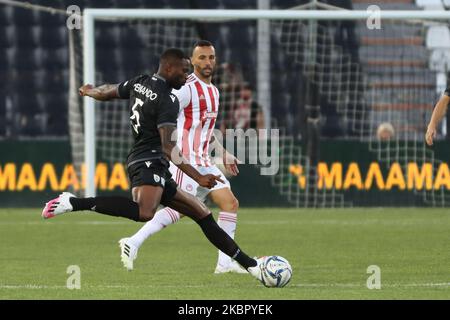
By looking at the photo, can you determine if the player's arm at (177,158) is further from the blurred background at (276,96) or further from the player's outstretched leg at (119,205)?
the blurred background at (276,96)

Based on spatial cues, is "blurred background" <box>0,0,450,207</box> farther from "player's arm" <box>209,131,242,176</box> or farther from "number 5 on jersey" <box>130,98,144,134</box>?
"number 5 on jersey" <box>130,98,144,134</box>

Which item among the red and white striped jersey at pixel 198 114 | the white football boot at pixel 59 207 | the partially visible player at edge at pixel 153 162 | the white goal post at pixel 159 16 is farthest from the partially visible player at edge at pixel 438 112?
the white goal post at pixel 159 16

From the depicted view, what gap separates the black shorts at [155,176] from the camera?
10.3 metres

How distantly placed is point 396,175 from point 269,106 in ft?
7.54

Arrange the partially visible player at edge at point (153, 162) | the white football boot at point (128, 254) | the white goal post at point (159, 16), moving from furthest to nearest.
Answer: the white goal post at point (159, 16), the white football boot at point (128, 254), the partially visible player at edge at point (153, 162)

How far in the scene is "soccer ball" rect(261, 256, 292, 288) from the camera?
9.70m

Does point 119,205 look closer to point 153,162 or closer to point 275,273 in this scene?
point 153,162

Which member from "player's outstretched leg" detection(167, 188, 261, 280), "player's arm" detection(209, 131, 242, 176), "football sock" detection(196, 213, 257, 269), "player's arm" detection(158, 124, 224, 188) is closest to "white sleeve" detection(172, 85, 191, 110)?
"player's arm" detection(209, 131, 242, 176)

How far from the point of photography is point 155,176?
10.3 meters

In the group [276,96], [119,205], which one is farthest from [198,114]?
[276,96]

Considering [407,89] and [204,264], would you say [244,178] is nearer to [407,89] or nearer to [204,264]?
[407,89]

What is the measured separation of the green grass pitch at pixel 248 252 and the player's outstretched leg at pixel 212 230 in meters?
0.19

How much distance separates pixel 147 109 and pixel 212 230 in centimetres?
102

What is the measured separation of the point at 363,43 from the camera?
71.4ft
